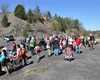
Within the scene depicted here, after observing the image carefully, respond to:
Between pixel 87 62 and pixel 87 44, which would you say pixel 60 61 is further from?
pixel 87 44

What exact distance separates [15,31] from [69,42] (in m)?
53.6

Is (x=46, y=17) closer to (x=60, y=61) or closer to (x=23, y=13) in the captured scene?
(x=23, y=13)

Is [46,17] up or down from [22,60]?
up

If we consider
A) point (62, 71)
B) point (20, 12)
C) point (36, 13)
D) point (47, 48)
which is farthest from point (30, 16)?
point (62, 71)

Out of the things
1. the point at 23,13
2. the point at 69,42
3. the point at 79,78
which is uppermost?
the point at 23,13

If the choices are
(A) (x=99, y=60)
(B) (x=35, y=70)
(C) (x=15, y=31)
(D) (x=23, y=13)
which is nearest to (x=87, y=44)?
(A) (x=99, y=60)

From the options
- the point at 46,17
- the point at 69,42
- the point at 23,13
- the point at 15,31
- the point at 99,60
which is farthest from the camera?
the point at 46,17

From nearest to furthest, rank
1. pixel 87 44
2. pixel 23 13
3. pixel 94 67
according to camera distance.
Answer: pixel 94 67, pixel 87 44, pixel 23 13

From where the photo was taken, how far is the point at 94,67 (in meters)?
21.3

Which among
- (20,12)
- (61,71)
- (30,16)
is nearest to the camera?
(61,71)

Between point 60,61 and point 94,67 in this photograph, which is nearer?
point 94,67

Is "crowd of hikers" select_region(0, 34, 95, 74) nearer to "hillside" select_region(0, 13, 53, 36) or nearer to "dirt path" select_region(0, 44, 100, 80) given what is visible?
"dirt path" select_region(0, 44, 100, 80)

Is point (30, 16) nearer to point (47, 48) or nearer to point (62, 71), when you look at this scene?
point (47, 48)

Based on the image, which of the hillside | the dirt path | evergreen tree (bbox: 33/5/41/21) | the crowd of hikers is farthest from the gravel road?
evergreen tree (bbox: 33/5/41/21)
